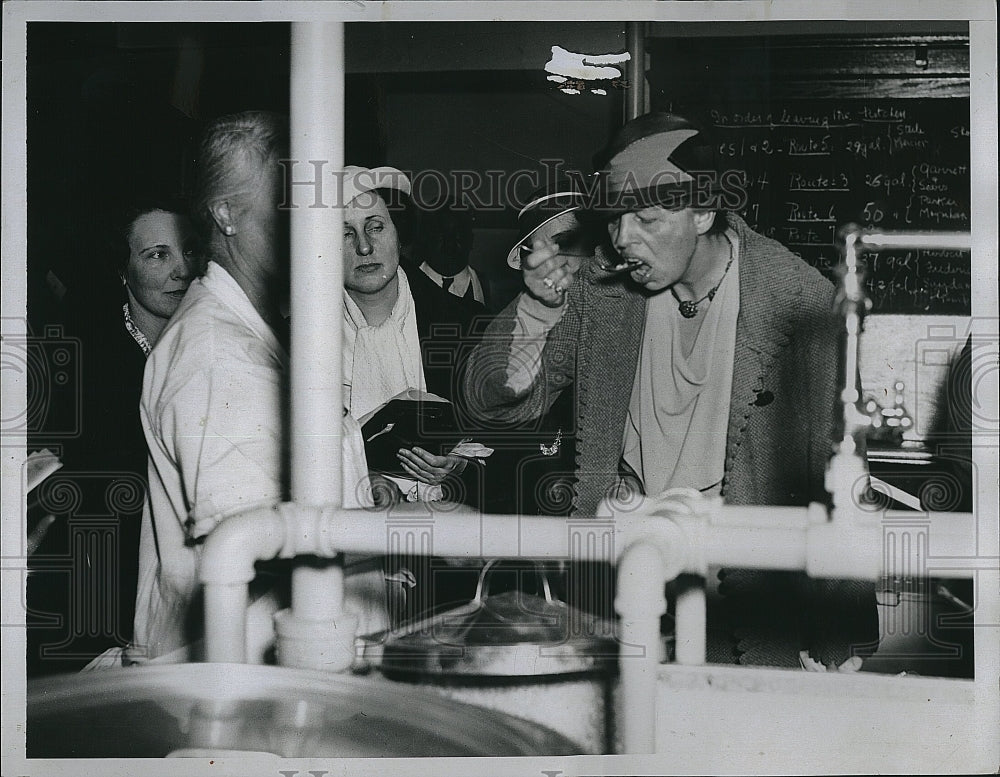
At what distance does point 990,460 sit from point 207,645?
4.70 feet

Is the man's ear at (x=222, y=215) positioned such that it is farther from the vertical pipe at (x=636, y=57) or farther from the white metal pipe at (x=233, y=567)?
the vertical pipe at (x=636, y=57)

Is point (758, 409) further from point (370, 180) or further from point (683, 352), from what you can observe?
point (370, 180)

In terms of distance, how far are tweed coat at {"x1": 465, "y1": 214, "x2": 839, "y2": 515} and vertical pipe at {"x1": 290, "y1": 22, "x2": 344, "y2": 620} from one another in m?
0.26

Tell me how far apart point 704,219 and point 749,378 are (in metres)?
0.29

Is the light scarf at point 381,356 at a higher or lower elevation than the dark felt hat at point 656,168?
lower

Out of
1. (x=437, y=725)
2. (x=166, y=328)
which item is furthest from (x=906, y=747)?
(x=166, y=328)

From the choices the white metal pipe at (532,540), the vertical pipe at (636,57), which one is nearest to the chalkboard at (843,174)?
the vertical pipe at (636,57)

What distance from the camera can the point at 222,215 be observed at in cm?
179

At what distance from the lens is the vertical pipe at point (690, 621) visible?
1790 mm

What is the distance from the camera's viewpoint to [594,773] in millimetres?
1811

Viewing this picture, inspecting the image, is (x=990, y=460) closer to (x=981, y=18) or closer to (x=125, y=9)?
(x=981, y=18)

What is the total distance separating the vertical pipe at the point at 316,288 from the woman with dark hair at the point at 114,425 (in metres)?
0.21

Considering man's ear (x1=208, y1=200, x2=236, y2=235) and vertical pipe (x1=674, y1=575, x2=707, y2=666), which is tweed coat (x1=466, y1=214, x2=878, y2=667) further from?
man's ear (x1=208, y1=200, x2=236, y2=235)

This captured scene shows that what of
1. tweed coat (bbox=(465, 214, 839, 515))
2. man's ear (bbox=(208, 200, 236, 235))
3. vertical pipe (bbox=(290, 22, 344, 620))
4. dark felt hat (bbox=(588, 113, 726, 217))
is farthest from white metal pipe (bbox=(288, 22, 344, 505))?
dark felt hat (bbox=(588, 113, 726, 217))
